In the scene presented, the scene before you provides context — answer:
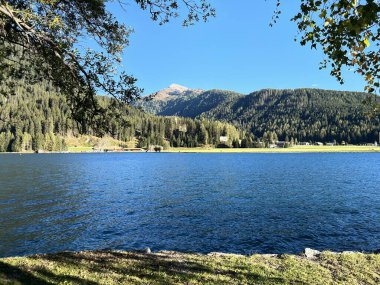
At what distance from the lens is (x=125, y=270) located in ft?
48.8

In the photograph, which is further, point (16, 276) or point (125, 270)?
point (125, 270)

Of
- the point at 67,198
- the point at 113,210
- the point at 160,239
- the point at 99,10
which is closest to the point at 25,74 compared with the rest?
the point at 99,10

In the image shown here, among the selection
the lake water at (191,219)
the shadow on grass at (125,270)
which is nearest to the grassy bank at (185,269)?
the shadow on grass at (125,270)

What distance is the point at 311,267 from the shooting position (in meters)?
16.5

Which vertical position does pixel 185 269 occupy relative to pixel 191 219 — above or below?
above

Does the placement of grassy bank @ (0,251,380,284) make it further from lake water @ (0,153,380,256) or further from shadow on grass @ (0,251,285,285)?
lake water @ (0,153,380,256)

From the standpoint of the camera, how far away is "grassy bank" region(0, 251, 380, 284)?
13555mm

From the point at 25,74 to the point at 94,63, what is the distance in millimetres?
4020

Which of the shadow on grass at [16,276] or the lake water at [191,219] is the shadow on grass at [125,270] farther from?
the lake water at [191,219]

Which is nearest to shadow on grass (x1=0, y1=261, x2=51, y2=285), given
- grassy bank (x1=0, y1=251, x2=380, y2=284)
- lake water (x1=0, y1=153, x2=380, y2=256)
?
grassy bank (x1=0, y1=251, x2=380, y2=284)

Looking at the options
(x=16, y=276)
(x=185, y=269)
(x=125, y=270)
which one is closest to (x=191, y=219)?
(x=185, y=269)

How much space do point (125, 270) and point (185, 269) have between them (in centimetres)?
279

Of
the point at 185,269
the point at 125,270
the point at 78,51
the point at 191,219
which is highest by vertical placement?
the point at 78,51

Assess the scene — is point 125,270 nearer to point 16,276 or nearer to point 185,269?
point 185,269
